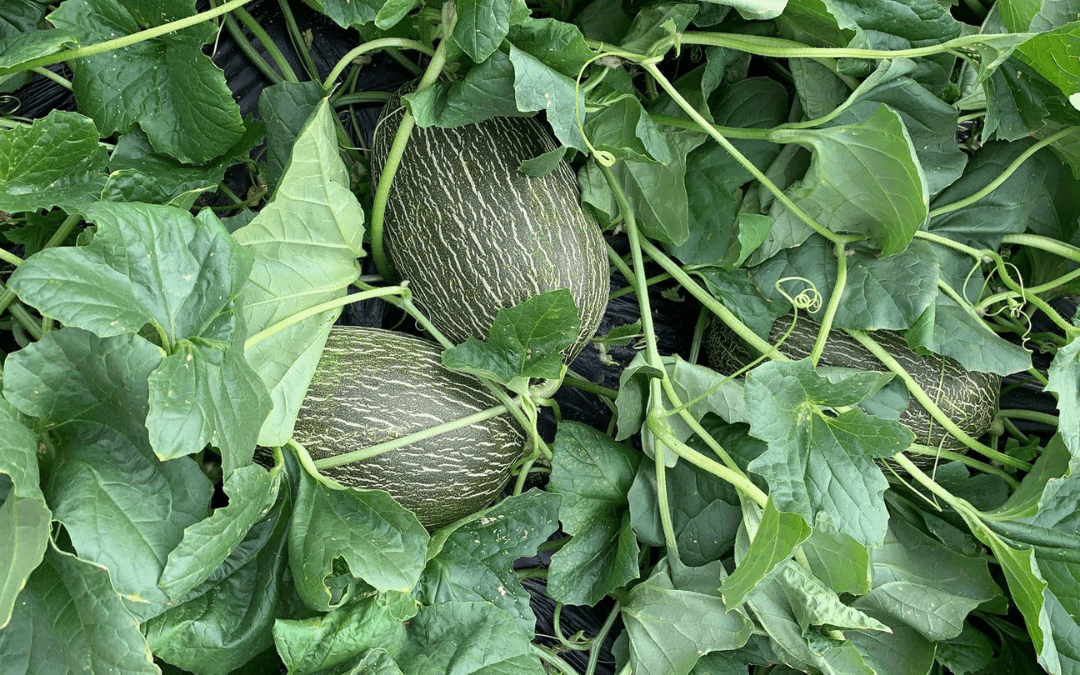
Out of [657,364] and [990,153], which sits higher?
[990,153]

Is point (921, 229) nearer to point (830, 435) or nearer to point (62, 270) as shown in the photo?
point (830, 435)

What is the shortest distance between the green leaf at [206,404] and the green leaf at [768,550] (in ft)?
1.83

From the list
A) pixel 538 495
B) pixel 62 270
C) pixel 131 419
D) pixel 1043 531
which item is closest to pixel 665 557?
pixel 538 495

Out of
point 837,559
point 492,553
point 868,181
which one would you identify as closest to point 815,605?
point 837,559

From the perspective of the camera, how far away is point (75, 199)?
0.96 m

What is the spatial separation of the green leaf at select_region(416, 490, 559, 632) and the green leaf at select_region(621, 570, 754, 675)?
0.16 m

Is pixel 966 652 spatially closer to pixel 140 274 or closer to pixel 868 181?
pixel 868 181

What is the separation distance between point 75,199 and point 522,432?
0.62 m

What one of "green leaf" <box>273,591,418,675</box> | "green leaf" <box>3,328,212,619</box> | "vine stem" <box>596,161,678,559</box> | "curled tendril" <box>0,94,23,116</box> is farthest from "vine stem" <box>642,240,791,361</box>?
"curled tendril" <box>0,94,23,116</box>

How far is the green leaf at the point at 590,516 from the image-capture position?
3.71ft

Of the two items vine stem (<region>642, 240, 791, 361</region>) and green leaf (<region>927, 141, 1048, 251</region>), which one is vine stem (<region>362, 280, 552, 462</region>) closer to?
vine stem (<region>642, 240, 791, 361</region>)

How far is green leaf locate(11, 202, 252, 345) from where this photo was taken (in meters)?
0.74

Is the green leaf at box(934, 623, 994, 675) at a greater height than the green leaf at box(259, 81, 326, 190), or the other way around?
the green leaf at box(259, 81, 326, 190)

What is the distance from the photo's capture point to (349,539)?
3.09 ft
